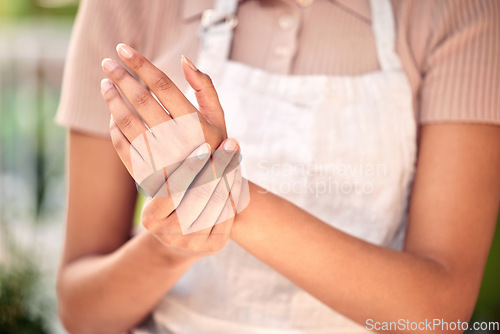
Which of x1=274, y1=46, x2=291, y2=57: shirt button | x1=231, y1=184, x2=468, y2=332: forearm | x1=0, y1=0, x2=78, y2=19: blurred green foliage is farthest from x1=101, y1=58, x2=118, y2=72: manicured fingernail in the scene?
x1=0, y1=0, x2=78, y2=19: blurred green foliage

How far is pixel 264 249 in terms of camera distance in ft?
1.26

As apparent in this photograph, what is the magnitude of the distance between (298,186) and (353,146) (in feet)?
0.22

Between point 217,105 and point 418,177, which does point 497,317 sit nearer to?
point 418,177

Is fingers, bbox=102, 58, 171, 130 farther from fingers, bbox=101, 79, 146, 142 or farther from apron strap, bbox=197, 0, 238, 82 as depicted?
apron strap, bbox=197, 0, 238, 82

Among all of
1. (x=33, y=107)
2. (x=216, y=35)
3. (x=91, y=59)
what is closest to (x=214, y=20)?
(x=216, y=35)

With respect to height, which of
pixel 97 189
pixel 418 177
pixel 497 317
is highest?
pixel 418 177

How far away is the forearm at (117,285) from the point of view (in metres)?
0.46

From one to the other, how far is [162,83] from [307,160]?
8.7 inches

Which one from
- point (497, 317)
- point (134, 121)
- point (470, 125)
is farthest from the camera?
point (497, 317)

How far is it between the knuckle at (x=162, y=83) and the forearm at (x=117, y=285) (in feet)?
0.56

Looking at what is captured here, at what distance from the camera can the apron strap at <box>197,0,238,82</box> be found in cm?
52

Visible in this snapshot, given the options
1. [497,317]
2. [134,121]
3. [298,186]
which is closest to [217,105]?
[134,121]

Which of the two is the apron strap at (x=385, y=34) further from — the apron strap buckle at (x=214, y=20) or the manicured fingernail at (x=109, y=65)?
the manicured fingernail at (x=109, y=65)

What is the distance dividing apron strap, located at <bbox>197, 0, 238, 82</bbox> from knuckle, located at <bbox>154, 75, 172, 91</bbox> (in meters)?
0.21
